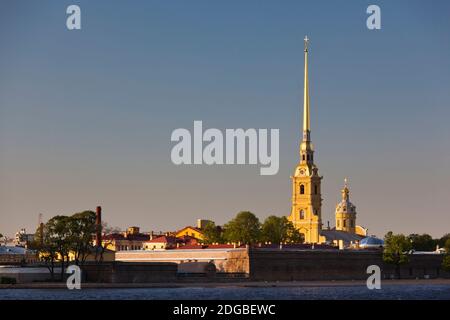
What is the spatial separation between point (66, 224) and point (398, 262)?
50.9 meters

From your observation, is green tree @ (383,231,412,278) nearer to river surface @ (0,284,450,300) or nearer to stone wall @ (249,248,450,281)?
stone wall @ (249,248,450,281)

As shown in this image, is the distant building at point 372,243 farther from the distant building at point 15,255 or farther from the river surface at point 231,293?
the distant building at point 15,255

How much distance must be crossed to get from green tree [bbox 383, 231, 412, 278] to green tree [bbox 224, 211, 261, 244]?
20.2 meters

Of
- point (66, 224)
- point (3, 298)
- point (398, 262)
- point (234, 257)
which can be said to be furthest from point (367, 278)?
point (3, 298)

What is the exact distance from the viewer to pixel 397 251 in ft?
583

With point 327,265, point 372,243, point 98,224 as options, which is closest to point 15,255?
point 98,224

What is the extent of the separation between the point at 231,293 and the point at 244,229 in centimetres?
6235

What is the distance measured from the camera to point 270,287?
479 feet

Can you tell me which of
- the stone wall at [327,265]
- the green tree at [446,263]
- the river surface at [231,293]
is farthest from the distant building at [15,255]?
the green tree at [446,263]

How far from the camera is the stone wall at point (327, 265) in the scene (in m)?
162

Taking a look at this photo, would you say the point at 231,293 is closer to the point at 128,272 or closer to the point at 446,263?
the point at 128,272

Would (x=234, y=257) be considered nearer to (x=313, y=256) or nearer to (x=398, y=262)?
(x=313, y=256)

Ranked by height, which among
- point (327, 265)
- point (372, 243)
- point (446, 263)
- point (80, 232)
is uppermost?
point (80, 232)
